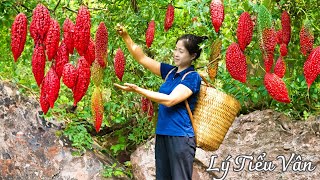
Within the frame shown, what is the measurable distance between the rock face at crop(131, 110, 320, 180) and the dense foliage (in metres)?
0.13

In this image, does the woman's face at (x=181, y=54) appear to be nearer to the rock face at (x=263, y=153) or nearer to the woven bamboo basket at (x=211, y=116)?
the woven bamboo basket at (x=211, y=116)

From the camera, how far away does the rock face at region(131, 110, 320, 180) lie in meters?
2.66

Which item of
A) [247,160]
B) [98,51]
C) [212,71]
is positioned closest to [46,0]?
[98,51]

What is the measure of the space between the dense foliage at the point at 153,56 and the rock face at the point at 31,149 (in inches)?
3.3

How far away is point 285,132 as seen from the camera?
2773 mm

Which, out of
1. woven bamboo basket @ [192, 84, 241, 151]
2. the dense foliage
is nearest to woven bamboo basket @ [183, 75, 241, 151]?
woven bamboo basket @ [192, 84, 241, 151]

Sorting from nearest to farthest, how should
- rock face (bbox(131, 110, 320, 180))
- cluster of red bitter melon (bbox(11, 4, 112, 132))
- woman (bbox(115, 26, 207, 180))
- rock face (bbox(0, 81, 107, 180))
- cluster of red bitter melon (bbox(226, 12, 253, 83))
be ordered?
cluster of red bitter melon (bbox(11, 4, 112, 132)) < cluster of red bitter melon (bbox(226, 12, 253, 83)) < woman (bbox(115, 26, 207, 180)) < rock face (bbox(131, 110, 320, 180)) < rock face (bbox(0, 81, 107, 180))

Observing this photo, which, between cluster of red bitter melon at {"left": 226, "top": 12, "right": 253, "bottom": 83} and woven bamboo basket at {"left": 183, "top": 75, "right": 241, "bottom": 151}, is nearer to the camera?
cluster of red bitter melon at {"left": 226, "top": 12, "right": 253, "bottom": 83}

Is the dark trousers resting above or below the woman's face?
below

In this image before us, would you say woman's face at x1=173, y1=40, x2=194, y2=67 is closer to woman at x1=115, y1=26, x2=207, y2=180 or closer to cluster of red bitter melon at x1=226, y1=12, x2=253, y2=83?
woman at x1=115, y1=26, x2=207, y2=180

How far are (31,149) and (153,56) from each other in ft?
3.11

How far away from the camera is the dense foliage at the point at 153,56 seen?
7.23 feet

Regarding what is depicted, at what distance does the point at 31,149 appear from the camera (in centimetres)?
291

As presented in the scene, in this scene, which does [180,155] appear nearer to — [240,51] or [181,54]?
[181,54]
